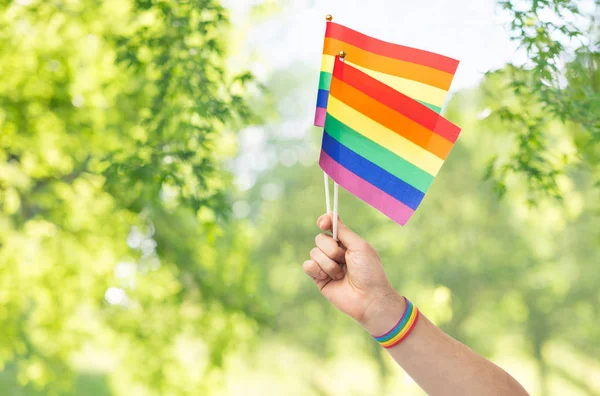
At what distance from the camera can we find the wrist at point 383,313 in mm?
1130

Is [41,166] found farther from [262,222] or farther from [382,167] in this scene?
[262,222]

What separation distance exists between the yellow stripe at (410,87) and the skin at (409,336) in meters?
0.30

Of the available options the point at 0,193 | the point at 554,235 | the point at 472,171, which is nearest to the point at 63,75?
the point at 0,193

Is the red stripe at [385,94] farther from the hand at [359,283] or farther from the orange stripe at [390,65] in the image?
→ the hand at [359,283]

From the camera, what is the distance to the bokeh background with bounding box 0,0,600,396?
2.31 metres

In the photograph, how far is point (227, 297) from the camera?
4293 mm

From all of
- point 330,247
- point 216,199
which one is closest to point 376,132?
point 330,247

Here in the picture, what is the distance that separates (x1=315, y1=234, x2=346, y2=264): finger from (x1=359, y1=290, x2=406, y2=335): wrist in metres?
0.11

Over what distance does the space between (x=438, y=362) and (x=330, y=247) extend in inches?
11.2

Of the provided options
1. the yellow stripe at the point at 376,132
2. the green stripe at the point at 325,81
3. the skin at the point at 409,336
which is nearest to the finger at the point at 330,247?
the skin at the point at 409,336

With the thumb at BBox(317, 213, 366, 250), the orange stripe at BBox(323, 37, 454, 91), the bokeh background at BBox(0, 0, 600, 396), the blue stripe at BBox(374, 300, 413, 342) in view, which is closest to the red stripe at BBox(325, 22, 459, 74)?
the orange stripe at BBox(323, 37, 454, 91)

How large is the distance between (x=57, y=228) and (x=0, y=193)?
1.19 feet

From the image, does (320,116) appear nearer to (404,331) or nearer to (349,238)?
(349,238)

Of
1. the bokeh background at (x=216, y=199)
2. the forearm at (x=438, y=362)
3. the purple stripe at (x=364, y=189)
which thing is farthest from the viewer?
the bokeh background at (x=216, y=199)
